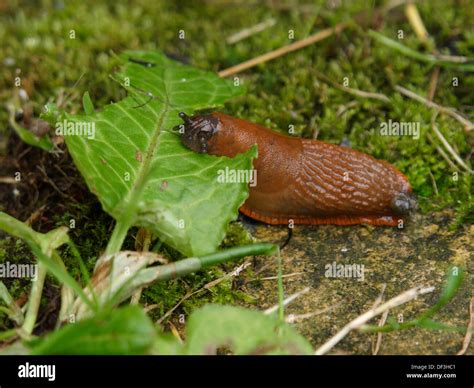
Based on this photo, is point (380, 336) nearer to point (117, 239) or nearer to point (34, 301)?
point (117, 239)

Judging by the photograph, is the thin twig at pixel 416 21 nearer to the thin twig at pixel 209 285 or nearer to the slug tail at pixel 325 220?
the slug tail at pixel 325 220

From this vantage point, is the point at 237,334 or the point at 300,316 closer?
the point at 237,334

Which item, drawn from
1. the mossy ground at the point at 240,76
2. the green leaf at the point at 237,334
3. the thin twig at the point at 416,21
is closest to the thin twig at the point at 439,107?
the mossy ground at the point at 240,76

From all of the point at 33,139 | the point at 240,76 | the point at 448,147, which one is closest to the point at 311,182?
the point at 448,147

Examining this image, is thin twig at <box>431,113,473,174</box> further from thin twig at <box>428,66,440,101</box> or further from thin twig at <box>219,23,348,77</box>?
thin twig at <box>219,23,348,77</box>

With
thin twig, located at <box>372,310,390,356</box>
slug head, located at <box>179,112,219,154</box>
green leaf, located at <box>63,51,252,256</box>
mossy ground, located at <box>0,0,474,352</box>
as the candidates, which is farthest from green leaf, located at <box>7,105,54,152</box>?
thin twig, located at <box>372,310,390,356</box>
